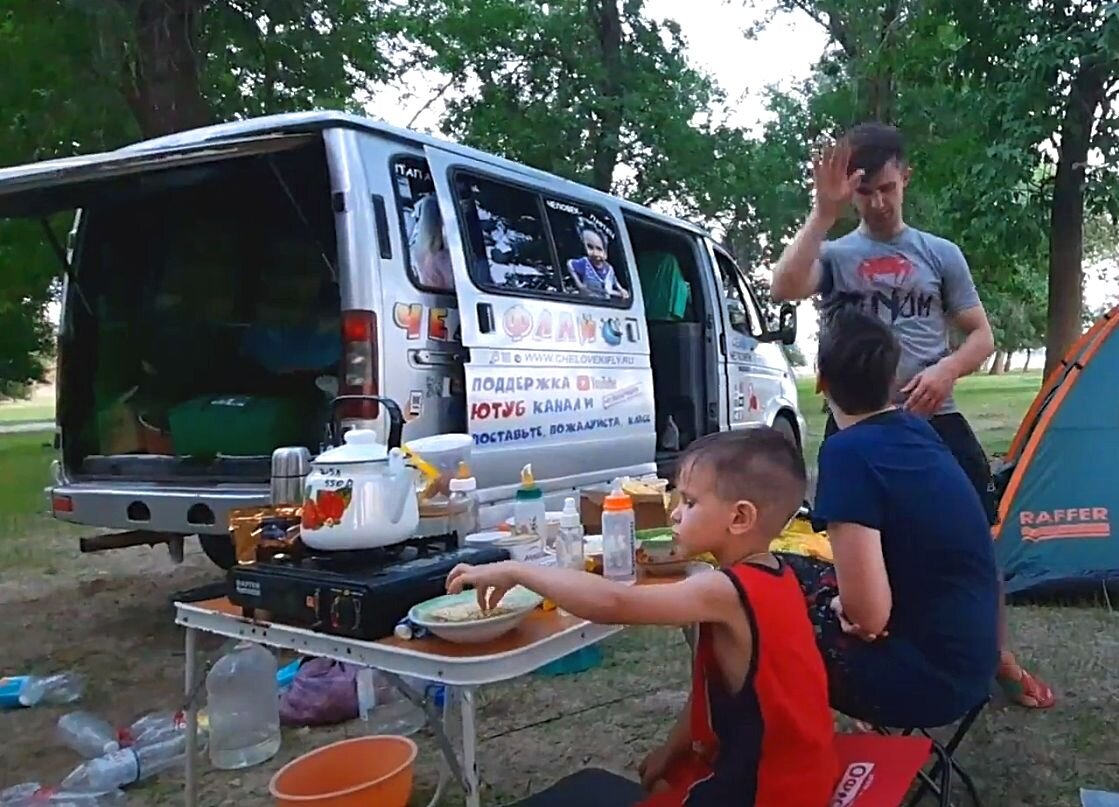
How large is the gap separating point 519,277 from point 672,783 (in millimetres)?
2664

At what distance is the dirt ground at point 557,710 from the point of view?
2.91m

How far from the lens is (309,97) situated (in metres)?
11.9

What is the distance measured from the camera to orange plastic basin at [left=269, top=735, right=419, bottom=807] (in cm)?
239

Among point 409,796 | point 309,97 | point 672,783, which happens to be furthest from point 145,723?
point 309,97

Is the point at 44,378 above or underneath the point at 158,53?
underneath

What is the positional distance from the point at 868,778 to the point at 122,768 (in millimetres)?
2153

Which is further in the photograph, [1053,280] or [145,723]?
[1053,280]

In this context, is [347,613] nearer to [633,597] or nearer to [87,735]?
[633,597]

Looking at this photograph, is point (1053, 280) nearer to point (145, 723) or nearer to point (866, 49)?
point (866, 49)

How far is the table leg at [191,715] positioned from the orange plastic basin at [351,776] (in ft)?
0.60

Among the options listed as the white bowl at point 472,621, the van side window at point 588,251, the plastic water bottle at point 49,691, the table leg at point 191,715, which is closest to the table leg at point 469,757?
the white bowl at point 472,621

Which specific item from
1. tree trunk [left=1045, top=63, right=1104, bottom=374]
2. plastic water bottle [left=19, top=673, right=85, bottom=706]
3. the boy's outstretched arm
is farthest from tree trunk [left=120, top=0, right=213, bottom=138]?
the boy's outstretched arm

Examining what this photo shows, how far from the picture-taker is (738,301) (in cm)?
663

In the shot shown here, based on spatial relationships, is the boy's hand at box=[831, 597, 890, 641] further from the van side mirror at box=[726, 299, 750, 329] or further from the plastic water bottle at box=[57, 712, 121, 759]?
the van side mirror at box=[726, 299, 750, 329]
